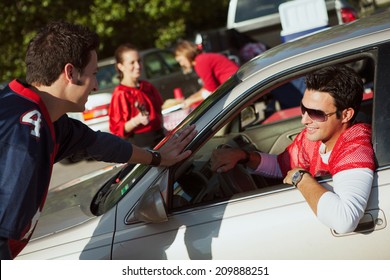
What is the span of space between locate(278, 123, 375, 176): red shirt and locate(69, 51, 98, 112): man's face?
1.09m

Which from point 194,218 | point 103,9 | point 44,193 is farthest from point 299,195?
point 103,9

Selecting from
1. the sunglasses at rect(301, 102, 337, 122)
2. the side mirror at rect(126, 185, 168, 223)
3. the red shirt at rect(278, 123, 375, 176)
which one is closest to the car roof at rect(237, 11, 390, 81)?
the sunglasses at rect(301, 102, 337, 122)

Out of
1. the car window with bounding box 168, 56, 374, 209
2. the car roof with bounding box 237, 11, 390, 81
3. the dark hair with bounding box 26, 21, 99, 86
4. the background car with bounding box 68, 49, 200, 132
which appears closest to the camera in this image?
the dark hair with bounding box 26, 21, 99, 86

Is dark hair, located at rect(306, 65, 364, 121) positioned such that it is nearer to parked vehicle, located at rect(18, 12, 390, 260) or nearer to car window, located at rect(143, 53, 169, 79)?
parked vehicle, located at rect(18, 12, 390, 260)

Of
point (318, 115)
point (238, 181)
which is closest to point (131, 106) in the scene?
point (238, 181)

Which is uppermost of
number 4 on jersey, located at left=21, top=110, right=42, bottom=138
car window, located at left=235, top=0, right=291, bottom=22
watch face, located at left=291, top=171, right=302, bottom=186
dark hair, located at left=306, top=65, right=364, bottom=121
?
car window, located at left=235, top=0, right=291, bottom=22

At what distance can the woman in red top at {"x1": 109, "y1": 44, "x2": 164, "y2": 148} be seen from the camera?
15.2 feet

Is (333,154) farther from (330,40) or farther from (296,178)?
(330,40)

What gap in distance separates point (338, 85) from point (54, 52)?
124 cm

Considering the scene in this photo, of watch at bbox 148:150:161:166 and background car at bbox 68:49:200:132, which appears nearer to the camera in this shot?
watch at bbox 148:150:161:166

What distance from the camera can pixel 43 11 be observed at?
1367cm

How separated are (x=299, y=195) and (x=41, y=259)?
1.16 m

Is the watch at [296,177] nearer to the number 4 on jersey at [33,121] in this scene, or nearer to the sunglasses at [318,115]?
the sunglasses at [318,115]

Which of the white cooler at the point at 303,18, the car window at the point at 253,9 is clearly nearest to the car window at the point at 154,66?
the car window at the point at 253,9
